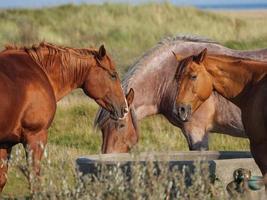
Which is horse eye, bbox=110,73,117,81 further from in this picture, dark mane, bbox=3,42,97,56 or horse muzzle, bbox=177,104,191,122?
horse muzzle, bbox=177,104,191,122

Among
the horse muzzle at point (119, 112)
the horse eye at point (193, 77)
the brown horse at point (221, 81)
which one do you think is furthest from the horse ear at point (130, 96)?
the horse eye at point (193, 77)

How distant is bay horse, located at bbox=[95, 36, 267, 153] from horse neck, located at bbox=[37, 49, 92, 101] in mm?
1264

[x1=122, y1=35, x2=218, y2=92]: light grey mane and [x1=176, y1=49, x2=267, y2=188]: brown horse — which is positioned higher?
[x1=122, y1=35, x2=218, y2=92]: light grey mane

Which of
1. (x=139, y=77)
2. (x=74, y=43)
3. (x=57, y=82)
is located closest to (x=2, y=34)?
(x=74, y=43)

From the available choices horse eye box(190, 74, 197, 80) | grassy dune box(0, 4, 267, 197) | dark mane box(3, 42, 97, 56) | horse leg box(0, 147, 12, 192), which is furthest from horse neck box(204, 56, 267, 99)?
→ grassy dune box(0, 4, 267, 197)

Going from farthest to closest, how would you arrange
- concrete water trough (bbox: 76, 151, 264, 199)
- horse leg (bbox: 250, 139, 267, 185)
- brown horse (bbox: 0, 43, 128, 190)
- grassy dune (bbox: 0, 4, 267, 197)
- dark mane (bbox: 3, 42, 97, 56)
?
grassy dune (bbox: 0, 4, 267, 197) → dark mane (bbox: 3, 42, 97, 56) → brown horse (bbox: 0, 43, 128, 190) → concrete water trough (bbox: 76, 151, 264, 199) → horse leg (bbox: 250, 139, 267, 185)

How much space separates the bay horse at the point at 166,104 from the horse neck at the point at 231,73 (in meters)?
1.62

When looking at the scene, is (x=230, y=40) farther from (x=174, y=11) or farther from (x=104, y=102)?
(x=104, y=102)

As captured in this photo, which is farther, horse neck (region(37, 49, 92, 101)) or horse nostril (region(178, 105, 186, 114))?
horse neck (region(37, 49, 92, 101))

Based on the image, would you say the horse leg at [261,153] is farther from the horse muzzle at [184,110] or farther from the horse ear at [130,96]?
the horse ear at [130,96]

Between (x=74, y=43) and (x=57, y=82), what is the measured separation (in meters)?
17.5

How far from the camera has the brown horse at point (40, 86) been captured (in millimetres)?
7125

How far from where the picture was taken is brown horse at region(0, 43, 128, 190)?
7125mm

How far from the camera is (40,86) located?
732 centimetres
